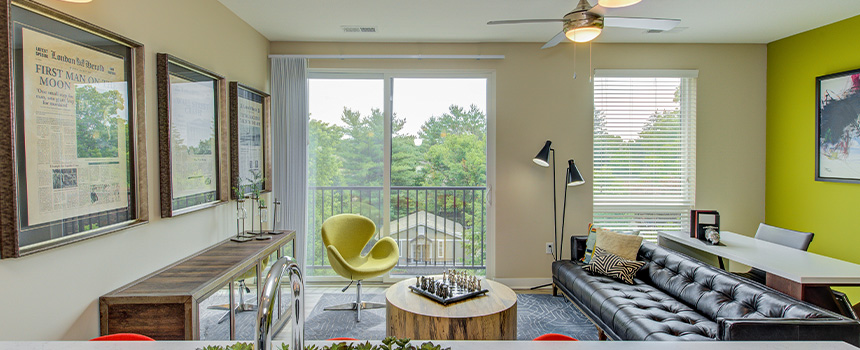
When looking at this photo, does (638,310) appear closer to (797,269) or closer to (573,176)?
(797,269)

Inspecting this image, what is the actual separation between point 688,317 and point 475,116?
2622 mm

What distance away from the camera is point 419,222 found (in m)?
4.59

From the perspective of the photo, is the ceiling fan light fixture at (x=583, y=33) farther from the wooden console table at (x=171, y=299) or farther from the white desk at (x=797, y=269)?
the wooden console table at (x=171, y=299)

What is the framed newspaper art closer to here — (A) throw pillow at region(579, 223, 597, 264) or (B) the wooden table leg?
(A) throw pillow at region(579, 223, 597, 264)

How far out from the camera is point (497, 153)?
4.34m

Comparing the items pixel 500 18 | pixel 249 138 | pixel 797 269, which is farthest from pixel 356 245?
pixel 797 269

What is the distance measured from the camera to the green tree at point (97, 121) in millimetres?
1856

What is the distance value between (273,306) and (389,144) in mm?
3569

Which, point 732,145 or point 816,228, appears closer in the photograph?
point 816,228

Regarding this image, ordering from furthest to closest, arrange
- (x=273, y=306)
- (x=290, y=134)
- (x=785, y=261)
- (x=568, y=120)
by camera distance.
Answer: (x=568, y=120)
(x=290, y=134)
(x=785, y=261)
(x=273, y=306)

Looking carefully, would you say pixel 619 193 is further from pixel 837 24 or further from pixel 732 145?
pixel 837 24

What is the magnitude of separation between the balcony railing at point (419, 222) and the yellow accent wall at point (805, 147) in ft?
9.40

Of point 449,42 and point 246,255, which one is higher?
point 449,42

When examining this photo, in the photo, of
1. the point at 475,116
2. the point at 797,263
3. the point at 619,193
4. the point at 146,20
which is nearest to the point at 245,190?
the point at 146,20
